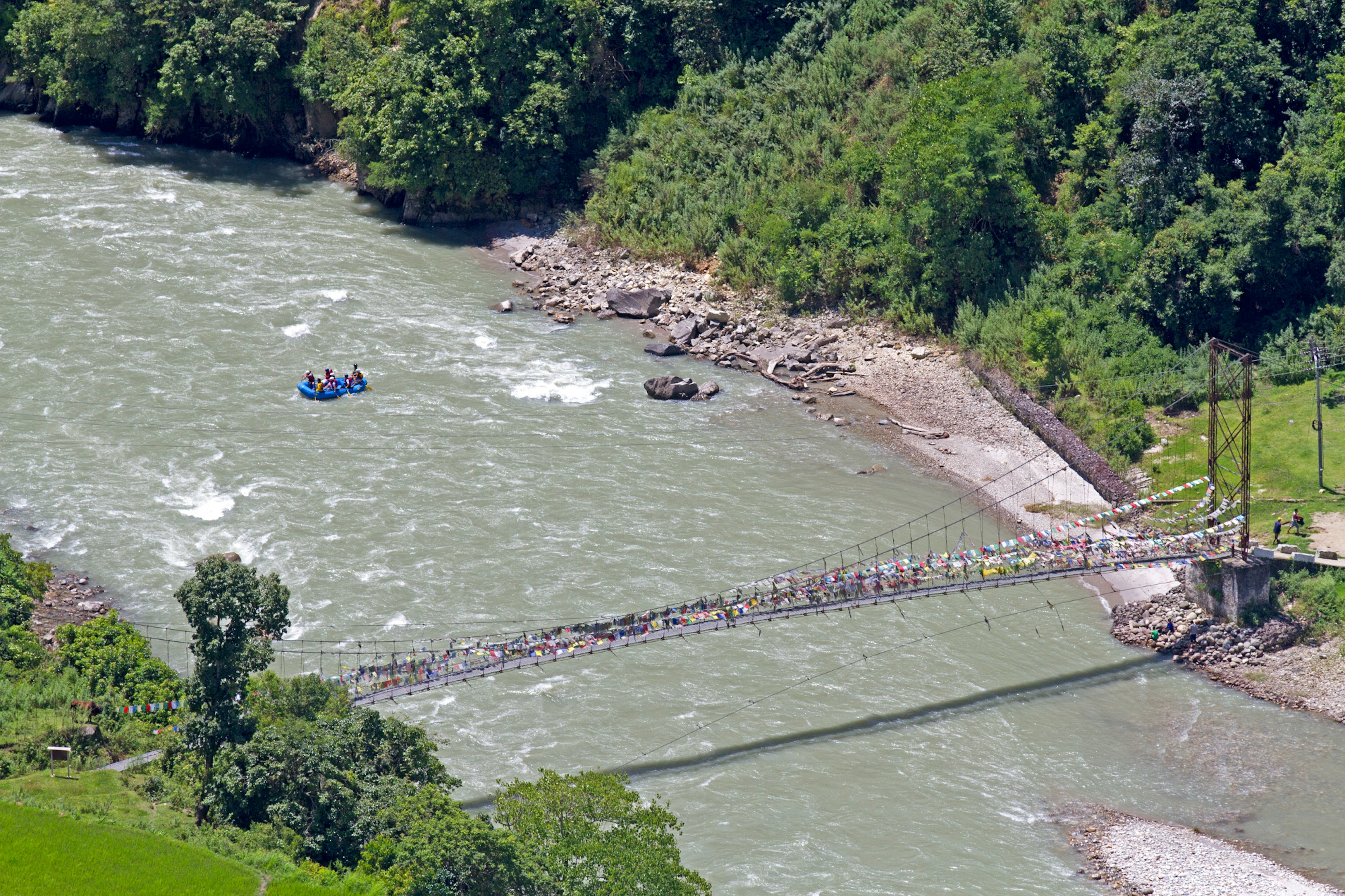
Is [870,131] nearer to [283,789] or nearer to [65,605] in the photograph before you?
[65,605]

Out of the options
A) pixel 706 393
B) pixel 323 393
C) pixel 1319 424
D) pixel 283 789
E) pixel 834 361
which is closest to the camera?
pixel 283 789

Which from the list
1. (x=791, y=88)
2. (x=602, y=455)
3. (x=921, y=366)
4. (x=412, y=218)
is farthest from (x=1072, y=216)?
(x=412, y=218)

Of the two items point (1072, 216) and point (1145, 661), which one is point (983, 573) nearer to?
point (1145, 661)

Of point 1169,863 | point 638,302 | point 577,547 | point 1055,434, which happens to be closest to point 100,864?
point 577,547

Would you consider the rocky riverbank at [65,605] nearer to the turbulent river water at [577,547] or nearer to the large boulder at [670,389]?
the turbulent river water at [577,547]

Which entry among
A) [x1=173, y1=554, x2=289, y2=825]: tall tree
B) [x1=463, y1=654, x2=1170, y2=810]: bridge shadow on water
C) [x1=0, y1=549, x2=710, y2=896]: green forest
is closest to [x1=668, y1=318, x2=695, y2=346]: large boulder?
[x1=463, y1=654, x2=1170, y2=810]: bridge shadow on water

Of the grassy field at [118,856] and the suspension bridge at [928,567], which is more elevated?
the suspension bridge at [928,567]

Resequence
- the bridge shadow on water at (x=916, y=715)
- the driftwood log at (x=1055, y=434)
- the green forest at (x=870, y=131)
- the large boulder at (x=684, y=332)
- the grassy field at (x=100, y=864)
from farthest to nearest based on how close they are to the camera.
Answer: the large boulder at (x=684, y=332), the green forest at (x=870, y=131), the driftwood log at (x=1055, y=434), the bridge shadow on water at (x=916, y=715), the grassy field at (x=100, y=864)

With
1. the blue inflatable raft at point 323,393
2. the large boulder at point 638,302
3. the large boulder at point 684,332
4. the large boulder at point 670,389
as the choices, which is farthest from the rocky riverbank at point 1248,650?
the blue inflatable raft at point 323,393
